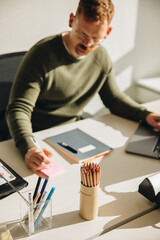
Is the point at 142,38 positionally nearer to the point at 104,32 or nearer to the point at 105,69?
the point at 105,69

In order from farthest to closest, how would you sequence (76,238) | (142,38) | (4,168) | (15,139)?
1. (142,38)
2. (15,139)
3. (4,168)
4. (76,238)

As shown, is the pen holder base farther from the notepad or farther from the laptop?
the laptop

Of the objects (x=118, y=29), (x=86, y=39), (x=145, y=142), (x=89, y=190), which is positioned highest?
(x=86, y=39)

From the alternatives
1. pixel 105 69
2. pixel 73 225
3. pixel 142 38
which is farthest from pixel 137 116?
pixel 142 38

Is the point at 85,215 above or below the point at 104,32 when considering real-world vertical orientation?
below

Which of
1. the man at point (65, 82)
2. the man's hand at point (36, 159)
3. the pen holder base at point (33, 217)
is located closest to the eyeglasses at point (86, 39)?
the man at point (65, 82)

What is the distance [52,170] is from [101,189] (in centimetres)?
20

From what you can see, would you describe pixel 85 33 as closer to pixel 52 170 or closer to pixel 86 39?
pixel 86 39

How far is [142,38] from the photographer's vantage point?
2.71 meters

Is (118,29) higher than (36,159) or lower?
higher

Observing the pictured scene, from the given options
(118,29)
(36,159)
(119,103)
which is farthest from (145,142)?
(118,29)

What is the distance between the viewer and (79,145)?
4.15ft

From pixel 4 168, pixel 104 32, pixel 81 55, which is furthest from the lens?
pixel 81 55

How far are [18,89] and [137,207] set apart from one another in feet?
2.51
